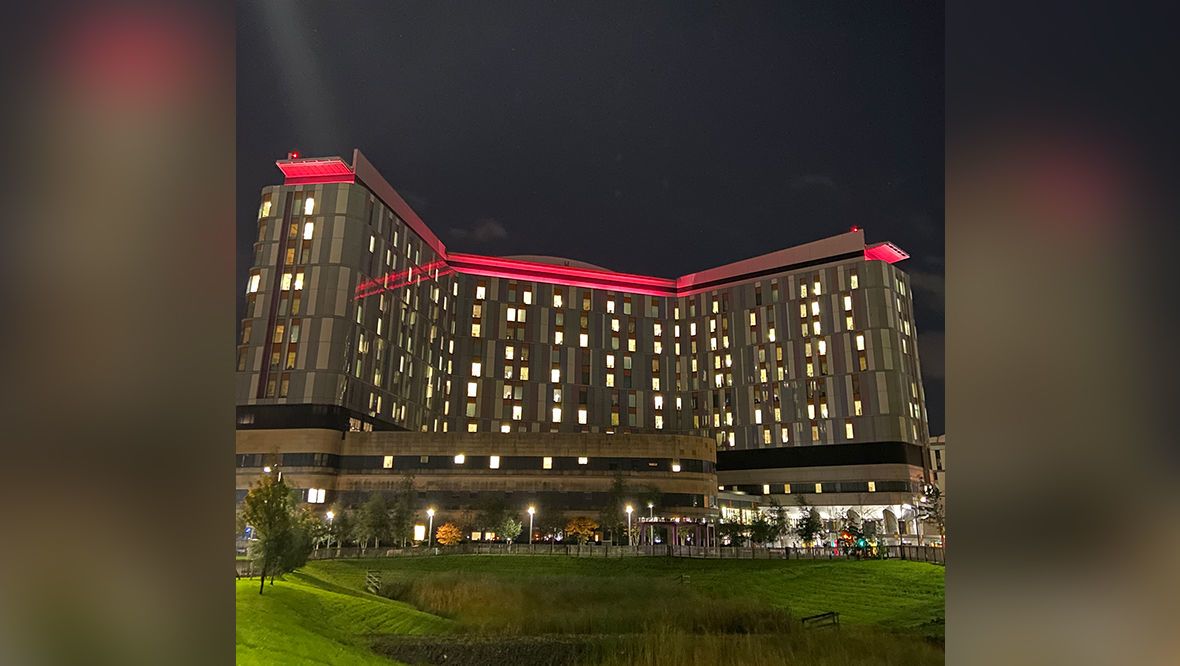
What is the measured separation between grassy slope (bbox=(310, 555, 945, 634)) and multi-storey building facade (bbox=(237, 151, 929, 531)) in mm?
30295

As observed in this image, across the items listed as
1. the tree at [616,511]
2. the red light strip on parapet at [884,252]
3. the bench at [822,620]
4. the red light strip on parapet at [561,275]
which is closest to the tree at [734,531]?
the tree at [616,511]

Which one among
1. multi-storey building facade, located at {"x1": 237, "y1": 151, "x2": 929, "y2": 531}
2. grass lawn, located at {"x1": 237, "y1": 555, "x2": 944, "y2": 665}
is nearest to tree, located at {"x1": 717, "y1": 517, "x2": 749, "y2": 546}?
multi-storey building facade, located at {"x1": 237, "y1": 151, "x2": 929, "y2": 531}

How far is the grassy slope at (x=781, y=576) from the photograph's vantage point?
22219 mm

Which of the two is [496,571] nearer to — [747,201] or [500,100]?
[500,100]

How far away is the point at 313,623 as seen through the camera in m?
14.6

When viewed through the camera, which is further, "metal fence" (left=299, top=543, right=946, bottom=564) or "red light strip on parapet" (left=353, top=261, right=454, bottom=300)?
"red light strip on parapet" (left=353, top=261, right=454, bottom=300)

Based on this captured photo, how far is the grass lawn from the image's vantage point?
Answer: 14.2 m

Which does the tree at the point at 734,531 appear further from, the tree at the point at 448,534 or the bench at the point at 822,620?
the bench at the point at 822,620

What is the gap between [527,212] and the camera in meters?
81.9

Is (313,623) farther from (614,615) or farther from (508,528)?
(508,528)

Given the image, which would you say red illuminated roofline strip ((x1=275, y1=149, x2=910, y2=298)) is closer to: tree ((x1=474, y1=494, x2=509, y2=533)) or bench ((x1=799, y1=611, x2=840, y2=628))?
tree ((x1=474, y1=494, x2=509, y2=533))
